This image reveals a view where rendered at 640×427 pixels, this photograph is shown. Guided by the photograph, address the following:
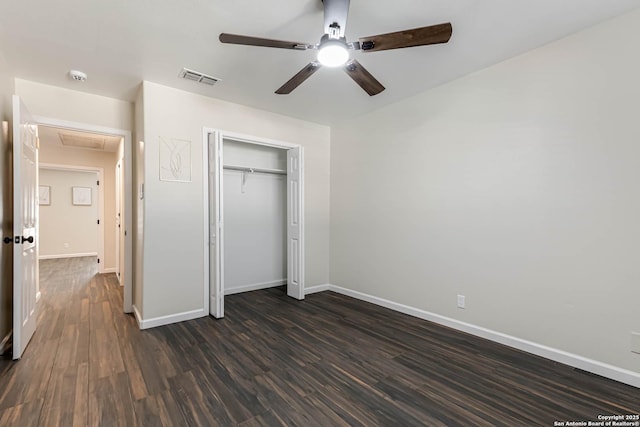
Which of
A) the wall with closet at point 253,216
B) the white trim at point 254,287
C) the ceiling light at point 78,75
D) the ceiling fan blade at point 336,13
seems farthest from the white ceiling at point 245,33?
the white trim at point 254,287

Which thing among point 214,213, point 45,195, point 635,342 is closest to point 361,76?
point 214,213

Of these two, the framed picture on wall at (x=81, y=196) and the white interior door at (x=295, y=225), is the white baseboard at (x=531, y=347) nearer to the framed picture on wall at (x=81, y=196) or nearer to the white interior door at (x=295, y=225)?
the white interior door at (x=295, y=225)

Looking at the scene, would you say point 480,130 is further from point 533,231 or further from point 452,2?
point 452,2

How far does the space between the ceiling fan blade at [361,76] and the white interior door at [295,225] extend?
185 centimetres

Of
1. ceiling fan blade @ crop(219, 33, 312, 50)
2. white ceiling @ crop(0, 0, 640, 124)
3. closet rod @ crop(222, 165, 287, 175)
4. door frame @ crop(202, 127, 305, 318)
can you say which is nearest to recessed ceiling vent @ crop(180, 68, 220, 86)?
white ceiling @ crop(0, 0, 640, 124)

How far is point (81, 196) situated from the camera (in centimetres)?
807

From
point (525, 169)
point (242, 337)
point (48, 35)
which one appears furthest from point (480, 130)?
point (48, 35)

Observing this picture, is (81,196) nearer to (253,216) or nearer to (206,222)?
(253,216)

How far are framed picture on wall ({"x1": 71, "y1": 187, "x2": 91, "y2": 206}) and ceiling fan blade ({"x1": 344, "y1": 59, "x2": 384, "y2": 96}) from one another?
892 cm

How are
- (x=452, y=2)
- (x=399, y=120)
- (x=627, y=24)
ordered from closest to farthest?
(x=452, y=2) < (x=627, y=24) < (x=399, y=120)

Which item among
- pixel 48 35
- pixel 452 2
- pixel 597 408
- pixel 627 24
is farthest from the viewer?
pixel 48 35

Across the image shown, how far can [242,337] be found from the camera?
2.89m

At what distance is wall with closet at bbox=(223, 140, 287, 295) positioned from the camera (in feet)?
14.6

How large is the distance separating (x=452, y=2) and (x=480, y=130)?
4.34 ft
